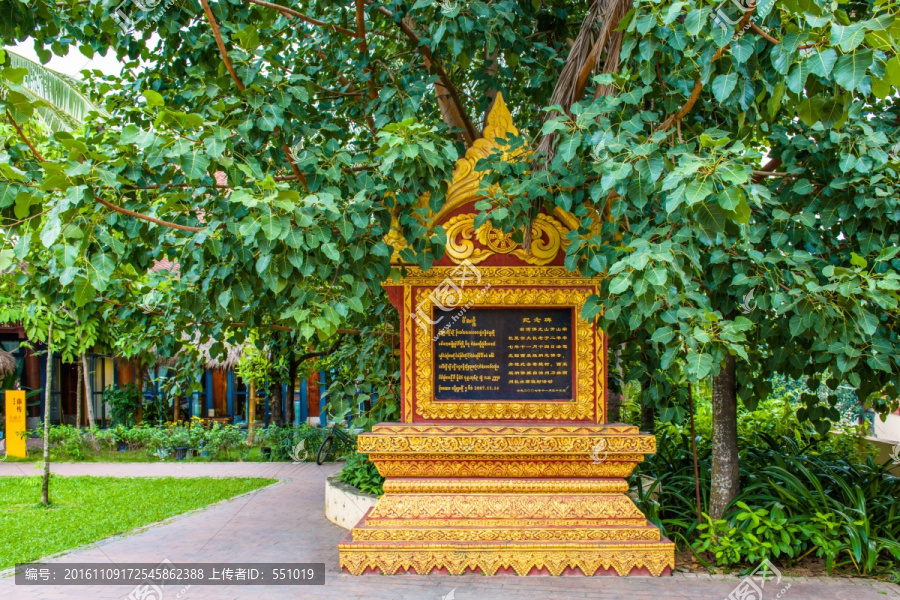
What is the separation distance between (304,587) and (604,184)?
349cm

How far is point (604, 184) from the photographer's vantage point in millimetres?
4094

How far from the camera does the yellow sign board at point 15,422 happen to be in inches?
459

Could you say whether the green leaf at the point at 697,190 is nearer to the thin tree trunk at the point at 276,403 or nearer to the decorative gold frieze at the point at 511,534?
the decorative gold frieze at the point at 511,534

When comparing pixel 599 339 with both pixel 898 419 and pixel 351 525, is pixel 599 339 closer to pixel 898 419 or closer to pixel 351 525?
pixel 351 525

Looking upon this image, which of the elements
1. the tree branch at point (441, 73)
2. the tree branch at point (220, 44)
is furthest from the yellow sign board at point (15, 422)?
the tree branch at point (220, 44)

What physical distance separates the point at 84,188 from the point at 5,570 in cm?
355

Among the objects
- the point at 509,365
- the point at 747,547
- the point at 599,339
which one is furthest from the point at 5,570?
the point at 747,547

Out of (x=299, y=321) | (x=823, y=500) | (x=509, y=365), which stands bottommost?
(x=823, y=500)

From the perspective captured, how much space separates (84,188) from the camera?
3.83m

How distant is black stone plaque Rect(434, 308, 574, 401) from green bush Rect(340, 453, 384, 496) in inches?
83.5

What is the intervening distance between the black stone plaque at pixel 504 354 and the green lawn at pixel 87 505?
13.0 feet

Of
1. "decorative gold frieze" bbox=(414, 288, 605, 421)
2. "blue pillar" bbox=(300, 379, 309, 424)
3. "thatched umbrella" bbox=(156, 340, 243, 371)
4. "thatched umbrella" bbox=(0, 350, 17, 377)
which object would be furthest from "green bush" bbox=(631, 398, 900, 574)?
"thatched umbrella" bbox=(0, 350, 17, 377)

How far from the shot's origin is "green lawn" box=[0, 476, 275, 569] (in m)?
6.38

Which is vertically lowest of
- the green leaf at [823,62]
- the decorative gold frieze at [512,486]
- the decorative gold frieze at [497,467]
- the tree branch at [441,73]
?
the decorative gold frieze at [512,486]
